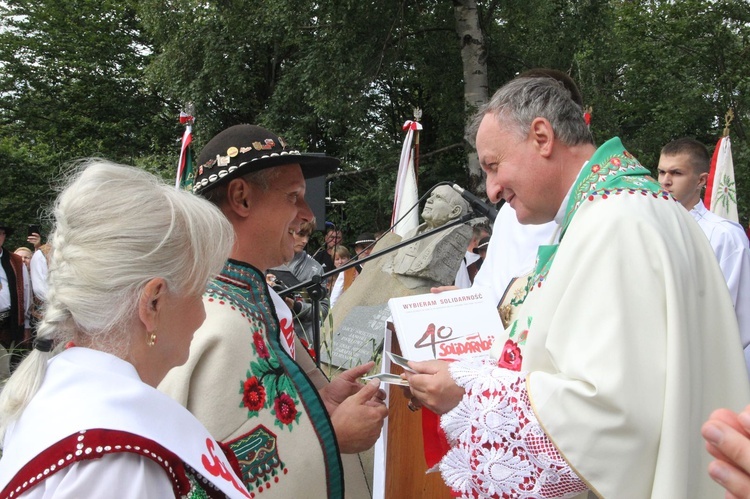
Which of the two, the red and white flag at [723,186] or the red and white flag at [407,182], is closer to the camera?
the red and white flag at [723,186]

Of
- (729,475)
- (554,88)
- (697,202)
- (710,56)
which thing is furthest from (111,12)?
(729,475)

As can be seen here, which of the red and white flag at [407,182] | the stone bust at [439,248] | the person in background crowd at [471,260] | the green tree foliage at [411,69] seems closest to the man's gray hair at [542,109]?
the stone bust at [439,248]

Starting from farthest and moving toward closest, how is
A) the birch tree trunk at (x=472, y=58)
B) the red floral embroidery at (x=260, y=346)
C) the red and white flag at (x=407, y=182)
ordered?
the birch tree trunk at (x=472, y=58), the red and white flag at (x=407, y=182), the red floral embroidery at (x=260, y=346)

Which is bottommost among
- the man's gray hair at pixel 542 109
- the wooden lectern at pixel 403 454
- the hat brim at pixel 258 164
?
the wooden lectern at pixel 403 454

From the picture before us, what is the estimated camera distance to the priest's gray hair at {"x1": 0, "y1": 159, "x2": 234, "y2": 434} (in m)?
1.36

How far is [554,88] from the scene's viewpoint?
224cm

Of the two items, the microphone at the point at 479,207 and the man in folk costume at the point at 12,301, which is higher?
the microphone at the point at 479,207

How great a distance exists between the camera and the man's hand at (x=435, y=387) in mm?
2029

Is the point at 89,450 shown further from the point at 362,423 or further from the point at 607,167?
the point at 607,167

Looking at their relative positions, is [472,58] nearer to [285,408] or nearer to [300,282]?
[300,282]

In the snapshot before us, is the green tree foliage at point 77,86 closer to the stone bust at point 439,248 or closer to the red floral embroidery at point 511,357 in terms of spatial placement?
the stone bust at point 439,248

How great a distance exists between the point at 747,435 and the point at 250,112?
17845mm

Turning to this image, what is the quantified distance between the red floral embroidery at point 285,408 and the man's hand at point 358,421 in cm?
18

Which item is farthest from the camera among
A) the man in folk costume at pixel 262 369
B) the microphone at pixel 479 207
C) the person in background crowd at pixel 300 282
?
the person in background crowd at pixel 300 282
